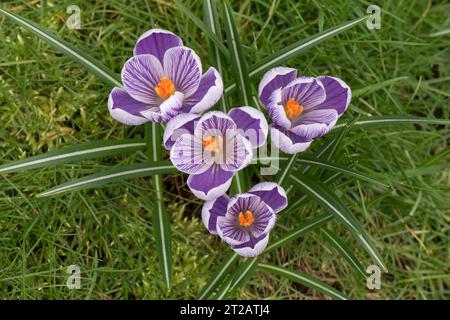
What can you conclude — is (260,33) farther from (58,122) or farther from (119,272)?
(119,272)

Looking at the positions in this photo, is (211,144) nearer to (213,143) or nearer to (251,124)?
(213,143)

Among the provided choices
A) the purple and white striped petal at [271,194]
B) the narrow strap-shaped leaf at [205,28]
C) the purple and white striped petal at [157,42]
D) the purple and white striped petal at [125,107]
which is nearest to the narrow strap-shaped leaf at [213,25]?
the narrow strap-shaped leaf at [205,28]

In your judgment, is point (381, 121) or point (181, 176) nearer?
point (381, 121)

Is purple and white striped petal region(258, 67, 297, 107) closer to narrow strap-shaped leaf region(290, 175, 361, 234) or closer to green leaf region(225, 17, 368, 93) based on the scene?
green leaf region(225, 17, 368, 93)

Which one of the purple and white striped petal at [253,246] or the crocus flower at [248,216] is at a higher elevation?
the crocus flower at [248,216]

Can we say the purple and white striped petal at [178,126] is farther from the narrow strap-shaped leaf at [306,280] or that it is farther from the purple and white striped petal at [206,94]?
the narrow strap-shaped leaf at [306,280]

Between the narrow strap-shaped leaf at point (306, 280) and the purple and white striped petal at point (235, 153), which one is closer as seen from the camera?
the purple and white striped petal at point (235, 153)

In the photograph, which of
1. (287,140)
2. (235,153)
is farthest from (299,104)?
(235,153)

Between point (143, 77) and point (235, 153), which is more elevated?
point (143, 77)
